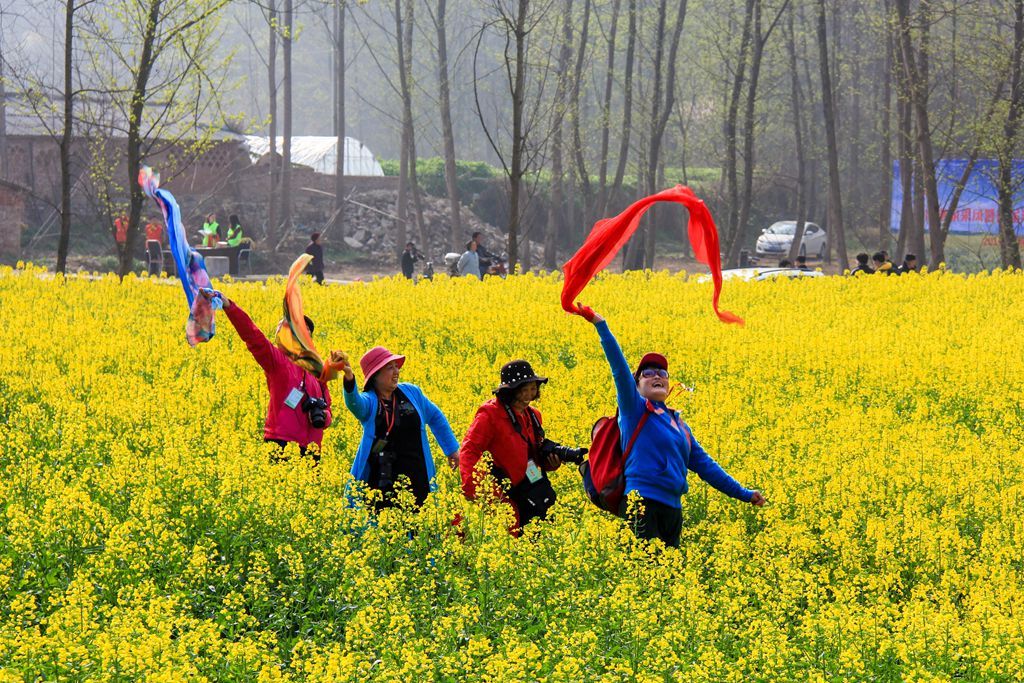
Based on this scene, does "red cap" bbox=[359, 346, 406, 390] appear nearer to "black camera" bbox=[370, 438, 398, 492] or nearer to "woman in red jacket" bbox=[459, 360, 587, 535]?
"black camera" bbox=[370, 438, 398, 492]

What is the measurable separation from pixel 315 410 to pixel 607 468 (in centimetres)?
206

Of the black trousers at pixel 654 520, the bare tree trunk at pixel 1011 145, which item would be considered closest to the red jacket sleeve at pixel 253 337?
the black trousers at pixel 654 520

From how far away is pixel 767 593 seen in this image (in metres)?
6.91

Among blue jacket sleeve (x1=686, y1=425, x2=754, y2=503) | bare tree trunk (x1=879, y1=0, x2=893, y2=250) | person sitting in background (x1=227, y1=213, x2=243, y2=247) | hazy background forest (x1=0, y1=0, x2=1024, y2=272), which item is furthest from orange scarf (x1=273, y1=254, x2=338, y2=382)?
bare tree trunk (x1=879, y1=0, x2=893, y2=250)

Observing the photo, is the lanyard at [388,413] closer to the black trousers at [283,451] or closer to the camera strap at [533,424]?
the camera strap at [533,424]

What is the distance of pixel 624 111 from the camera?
155 feet

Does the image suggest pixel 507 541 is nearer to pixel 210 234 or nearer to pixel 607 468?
pixel 607 468

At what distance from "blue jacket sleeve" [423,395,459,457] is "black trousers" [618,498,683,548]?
3.49ft

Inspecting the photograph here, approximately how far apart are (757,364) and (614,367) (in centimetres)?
691

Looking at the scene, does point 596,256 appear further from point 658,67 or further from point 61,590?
point 658,67

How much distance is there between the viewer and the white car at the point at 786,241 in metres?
47.7

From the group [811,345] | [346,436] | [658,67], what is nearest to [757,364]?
[811,345]

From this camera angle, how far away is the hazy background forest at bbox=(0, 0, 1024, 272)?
2370cm


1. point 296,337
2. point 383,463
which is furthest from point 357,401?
point 296,337
